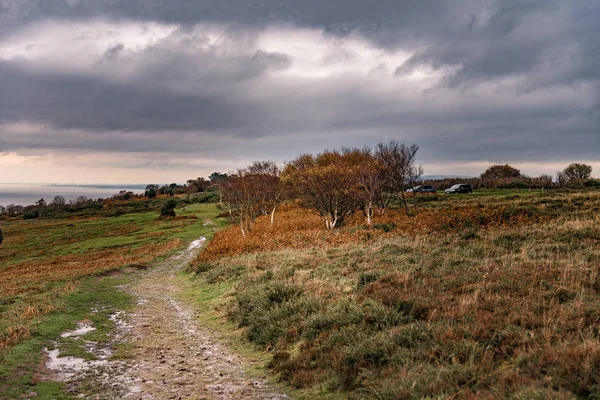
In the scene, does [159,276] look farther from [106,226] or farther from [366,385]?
[106,226]

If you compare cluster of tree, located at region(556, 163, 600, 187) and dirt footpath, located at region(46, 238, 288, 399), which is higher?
cluster of tree, located at region(556, 163, 600, 187)

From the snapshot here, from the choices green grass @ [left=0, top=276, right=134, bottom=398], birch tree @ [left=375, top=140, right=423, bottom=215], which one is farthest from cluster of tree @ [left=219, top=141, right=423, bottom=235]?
green grass @ [left=0, top=276, right=134, bottom=398]

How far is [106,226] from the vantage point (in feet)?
242

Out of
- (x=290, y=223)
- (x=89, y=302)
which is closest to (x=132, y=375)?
(x=89, y=302)

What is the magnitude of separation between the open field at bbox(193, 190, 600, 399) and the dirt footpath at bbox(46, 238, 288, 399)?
951mm

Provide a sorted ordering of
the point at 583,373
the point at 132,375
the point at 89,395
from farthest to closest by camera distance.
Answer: the point at 132,375 → the point at 89,395 → the point at 583,373

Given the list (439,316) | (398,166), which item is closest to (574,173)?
(398,166)

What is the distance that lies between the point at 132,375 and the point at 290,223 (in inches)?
1353

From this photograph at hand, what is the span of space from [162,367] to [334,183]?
29864mm

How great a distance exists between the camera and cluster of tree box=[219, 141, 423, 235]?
3809cm

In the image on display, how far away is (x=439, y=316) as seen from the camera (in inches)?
345

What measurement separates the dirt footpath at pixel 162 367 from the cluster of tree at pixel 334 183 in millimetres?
24265

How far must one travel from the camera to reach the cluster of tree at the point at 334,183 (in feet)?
125

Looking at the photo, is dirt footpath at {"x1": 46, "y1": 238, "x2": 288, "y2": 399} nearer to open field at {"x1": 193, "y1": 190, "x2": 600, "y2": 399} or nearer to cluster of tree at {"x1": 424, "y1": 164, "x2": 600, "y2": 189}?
open field at {"x1": 193, "y1": 190, "x2": 600, "y2": 399}
